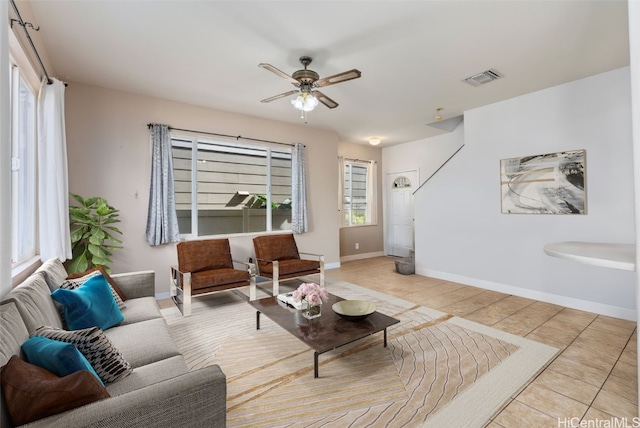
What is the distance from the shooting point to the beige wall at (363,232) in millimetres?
6824

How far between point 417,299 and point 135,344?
3.28 m

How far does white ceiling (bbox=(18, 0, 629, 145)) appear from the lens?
2322 mm

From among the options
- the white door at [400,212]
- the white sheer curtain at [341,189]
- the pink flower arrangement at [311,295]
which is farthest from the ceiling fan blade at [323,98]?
the white door at [400,212]

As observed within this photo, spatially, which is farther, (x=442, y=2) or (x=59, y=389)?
(x=442, y=2)

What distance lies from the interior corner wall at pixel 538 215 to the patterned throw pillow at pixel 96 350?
15.2 ft

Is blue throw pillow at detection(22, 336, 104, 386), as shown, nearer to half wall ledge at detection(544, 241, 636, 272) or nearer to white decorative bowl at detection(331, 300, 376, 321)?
white decorative bowl at detection(331, 300, 376, 321)

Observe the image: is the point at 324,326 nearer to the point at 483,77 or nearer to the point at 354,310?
the point at 354,310

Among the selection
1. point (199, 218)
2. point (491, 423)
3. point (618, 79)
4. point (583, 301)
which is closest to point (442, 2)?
point (618, 79)

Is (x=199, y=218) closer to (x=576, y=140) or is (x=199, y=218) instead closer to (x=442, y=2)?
(x=442, y=2)

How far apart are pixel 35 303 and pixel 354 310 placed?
2120 mm

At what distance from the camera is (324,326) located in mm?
2334

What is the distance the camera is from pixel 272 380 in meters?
2.12

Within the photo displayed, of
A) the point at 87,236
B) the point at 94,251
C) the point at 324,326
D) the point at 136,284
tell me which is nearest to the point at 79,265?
the point at 94,251

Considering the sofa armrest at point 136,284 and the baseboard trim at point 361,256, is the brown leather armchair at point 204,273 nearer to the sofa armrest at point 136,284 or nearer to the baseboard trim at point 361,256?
the sofa armrest at point 136,284
